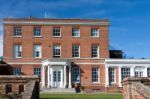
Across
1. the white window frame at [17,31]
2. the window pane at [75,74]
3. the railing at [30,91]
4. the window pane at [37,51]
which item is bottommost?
the railing at [30,91]

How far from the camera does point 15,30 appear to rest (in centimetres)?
6219

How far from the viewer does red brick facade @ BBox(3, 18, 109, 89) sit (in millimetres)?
61812

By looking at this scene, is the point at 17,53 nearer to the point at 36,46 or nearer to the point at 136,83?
the point at 36,46

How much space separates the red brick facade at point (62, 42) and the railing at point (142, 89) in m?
45.9

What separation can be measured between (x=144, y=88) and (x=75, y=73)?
48.0 metres

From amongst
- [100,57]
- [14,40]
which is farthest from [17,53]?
[100,57]

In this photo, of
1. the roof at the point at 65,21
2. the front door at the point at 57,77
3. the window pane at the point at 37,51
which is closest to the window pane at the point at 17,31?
the roof at the point at 65,21

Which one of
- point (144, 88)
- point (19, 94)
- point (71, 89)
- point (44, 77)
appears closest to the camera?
point (144, 88)

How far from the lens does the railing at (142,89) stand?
13.6m

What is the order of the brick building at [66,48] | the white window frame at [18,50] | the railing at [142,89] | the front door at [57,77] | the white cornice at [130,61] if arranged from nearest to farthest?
the railing at [142,89] → the front door at [57,77] → the white cornice at [130,61] → the brick building at [66,48] → the white window frame at [18,50]

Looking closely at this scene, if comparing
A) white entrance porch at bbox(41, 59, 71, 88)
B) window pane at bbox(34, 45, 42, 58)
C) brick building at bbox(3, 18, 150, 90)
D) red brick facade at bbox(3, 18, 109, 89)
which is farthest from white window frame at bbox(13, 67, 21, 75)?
white entrance porch at bbox(41, 59, 71, 88)

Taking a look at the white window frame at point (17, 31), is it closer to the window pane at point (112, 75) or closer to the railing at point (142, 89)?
the window pane at point (112, 75)

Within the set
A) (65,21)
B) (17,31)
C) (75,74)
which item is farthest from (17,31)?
(75,74)

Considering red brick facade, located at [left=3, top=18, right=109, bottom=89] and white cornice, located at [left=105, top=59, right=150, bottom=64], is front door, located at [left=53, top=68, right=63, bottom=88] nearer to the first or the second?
red brick facade, located at [left=3, top=18, right=109, bottom=89]
